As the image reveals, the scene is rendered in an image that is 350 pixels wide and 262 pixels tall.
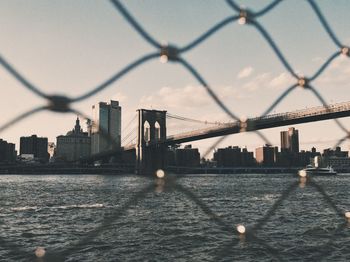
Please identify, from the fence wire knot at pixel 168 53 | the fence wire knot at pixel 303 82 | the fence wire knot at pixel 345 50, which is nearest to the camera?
the fence wire knot at pixel 168 53

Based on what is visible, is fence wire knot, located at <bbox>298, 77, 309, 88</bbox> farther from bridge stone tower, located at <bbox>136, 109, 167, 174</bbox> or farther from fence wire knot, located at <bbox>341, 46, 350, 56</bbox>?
bridge stone tower, located at <bbox>136, 109, 167, 174</bbox>

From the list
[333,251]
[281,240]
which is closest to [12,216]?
[281,240]

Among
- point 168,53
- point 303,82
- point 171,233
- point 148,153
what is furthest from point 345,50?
point 148,153

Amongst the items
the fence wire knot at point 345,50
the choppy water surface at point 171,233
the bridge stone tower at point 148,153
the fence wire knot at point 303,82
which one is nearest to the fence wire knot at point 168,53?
the fence wire knot at point 303,82

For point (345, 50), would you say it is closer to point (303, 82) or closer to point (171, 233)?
point (303, 82)

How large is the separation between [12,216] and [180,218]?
16033 mm

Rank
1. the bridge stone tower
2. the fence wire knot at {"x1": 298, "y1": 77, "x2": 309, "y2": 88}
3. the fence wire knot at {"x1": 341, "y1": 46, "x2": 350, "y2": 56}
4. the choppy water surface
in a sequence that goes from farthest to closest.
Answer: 1. the bridge stone tower
2. the choppy water surface
3. the fence wire knot at {"x1": 341, "y1": 46, "x2": 350, "y2": 56}
4. the fence wire knot at {"x1": 298, "y1": 77, "x2": 309, "y2": 88}

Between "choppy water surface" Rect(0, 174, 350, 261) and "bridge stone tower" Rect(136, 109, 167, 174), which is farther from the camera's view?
"bridge stone tower" Rect(136, 109, 167, 174)

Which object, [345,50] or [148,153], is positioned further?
[148,153]

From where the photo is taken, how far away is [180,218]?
36.5 metres

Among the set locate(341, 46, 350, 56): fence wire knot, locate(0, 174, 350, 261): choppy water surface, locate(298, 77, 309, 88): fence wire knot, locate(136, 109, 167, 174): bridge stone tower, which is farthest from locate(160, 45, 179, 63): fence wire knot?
locate(136, 109, 167, 174): bridge stone tower

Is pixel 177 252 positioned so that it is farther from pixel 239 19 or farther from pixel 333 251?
pixel 239 19

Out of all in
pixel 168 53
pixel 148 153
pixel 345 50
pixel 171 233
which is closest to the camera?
pixel 168 53

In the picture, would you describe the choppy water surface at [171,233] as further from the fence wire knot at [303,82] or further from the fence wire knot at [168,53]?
the fence wire knot at [168,53]
